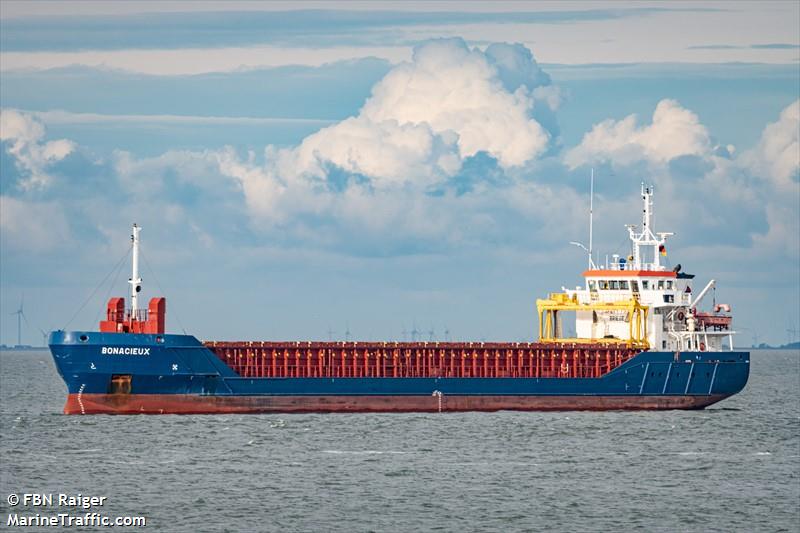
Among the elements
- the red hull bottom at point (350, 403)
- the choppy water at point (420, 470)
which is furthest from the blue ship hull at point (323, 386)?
the choppy water at point (420, 470)

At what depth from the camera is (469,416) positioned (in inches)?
2911

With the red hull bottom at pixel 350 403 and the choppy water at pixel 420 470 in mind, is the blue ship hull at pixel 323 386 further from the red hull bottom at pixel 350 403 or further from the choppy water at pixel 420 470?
the choppy water at pixel 420 470

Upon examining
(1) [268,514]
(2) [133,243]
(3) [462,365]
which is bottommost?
(1) [268,514]

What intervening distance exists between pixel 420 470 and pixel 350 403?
18.2 m

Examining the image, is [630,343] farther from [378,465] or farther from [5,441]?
[5,441]

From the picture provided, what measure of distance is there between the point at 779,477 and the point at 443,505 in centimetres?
1514

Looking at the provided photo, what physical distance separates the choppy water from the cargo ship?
41.4 inches

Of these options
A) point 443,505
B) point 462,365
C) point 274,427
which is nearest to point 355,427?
point 274,427

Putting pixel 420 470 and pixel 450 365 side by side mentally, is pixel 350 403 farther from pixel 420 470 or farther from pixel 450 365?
pixel 420 470

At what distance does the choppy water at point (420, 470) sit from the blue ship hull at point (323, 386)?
33.1 inches

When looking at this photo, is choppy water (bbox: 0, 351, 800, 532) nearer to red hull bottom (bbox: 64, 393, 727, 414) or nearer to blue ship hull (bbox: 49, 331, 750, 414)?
red hull bottom (bbox: 64, 393, 727, 414)

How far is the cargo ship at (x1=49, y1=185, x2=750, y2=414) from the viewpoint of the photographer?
70.7m

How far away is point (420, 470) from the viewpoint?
55.9 metres

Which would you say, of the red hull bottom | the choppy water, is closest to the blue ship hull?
the red hull bottom
